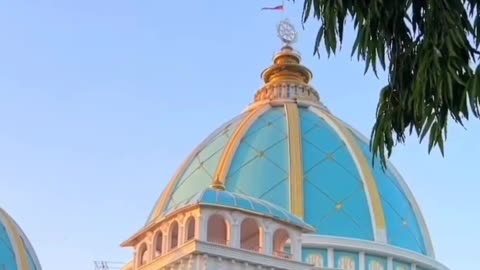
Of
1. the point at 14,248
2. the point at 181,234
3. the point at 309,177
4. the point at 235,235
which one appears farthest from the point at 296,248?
the point at 14,248

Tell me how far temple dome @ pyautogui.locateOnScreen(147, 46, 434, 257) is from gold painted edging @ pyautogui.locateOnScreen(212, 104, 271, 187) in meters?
0.02

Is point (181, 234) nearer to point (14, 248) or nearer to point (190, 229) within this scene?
point (190, 229)

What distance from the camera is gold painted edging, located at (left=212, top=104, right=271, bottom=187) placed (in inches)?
811

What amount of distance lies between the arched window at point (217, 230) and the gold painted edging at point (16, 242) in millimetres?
6324

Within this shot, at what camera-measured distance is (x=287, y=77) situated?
2423 cm

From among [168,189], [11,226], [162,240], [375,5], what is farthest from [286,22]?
[375,5]

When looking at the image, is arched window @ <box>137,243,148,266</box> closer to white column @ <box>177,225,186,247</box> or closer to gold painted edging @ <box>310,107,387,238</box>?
white column @ <box>177,225,186,247</box>

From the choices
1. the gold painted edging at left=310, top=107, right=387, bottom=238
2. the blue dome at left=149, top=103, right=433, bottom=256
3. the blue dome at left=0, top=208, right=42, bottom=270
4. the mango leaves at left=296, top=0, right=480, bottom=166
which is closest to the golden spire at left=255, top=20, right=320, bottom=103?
the blue dome at left=149, top=103, right=433, bottom=256

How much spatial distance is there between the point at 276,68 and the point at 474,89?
813 inches

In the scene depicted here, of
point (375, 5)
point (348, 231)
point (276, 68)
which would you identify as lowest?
point (375, 5)

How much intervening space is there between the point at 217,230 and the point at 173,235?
0.80 m

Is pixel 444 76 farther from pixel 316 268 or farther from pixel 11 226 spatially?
pixel 11 226

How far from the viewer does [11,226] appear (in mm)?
21766

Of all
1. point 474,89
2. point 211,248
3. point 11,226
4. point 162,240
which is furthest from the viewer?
point 11,226
